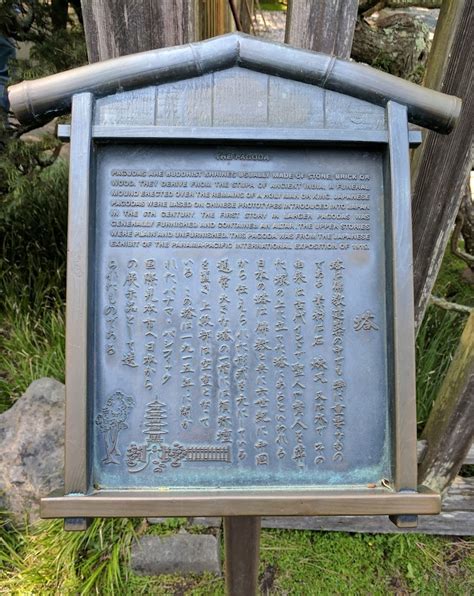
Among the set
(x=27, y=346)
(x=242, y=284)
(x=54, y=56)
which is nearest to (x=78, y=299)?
(x=242, y=284)

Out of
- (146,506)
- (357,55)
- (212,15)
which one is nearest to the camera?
(146,506)

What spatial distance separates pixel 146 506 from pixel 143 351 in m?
0.40

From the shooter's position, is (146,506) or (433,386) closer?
(146,506)

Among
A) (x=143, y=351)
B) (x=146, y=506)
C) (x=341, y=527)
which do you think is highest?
→ (x=143, y=351)

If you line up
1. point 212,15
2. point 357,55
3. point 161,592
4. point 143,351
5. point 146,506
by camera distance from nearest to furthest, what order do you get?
point 146,506 → point 143,351 → point 161,592 → point 212,15 → point 357,55

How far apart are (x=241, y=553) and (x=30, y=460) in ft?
5.09

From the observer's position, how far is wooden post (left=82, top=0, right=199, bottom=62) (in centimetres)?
184

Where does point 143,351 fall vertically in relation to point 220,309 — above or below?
below

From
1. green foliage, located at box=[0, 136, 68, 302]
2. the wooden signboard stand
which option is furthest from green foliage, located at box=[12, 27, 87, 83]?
the wooden signboard stand

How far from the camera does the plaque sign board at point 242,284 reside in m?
1.38

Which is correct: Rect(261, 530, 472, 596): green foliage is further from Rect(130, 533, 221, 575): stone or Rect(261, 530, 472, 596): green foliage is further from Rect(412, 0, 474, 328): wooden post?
Rect(412, 0, 474, 328): wooden post

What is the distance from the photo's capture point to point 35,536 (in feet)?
8.75

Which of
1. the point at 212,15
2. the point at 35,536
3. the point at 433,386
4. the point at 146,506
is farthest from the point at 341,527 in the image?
the point at 212,15

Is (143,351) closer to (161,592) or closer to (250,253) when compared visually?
(250,253)
